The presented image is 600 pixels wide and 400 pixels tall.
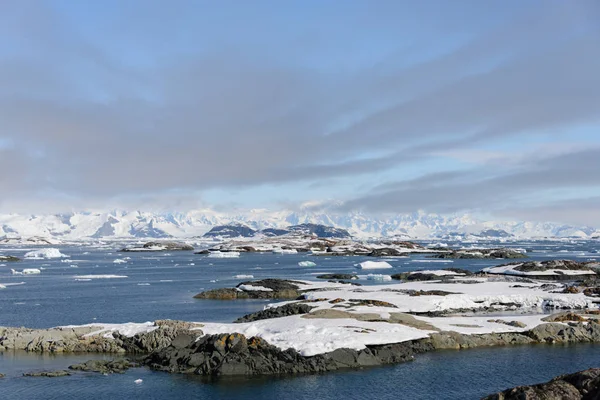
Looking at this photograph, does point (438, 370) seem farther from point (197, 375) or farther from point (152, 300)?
point (152, 300)

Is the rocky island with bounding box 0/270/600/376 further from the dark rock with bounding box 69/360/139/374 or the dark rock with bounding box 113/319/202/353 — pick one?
the dark rock with bounding box 69/360/139/374

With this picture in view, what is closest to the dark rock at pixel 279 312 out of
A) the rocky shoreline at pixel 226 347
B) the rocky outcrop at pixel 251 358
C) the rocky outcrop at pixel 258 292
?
the rocky shoreline at pixel 226 347

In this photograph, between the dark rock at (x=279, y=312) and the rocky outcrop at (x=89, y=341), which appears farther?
the dark rock at (x=279, y=312)

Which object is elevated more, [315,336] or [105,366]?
[315,336]

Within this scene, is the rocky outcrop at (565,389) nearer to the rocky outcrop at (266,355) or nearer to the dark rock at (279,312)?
the rocky outcrop at (266,355)

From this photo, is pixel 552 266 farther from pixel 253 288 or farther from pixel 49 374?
pixel 49 374

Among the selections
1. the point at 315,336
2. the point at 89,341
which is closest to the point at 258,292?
the point at 89,341

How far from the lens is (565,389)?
20141 mm

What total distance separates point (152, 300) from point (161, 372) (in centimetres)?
3420

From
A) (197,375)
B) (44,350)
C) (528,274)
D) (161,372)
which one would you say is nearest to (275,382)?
(197,375)

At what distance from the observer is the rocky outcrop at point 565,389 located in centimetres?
1981

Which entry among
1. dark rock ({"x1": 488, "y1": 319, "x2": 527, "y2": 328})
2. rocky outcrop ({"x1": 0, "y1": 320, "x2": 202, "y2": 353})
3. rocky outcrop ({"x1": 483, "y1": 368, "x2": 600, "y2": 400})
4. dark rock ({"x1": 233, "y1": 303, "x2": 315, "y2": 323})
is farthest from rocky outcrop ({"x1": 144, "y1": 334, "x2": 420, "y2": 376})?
rocky outcrop ({"x1": 483, "y1": 368, "x2": 600, "y2": 400})

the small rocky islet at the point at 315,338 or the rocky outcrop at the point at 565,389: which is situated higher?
the rocky outcrop at the point at 565,389

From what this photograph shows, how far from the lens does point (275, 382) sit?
98.7 feet
